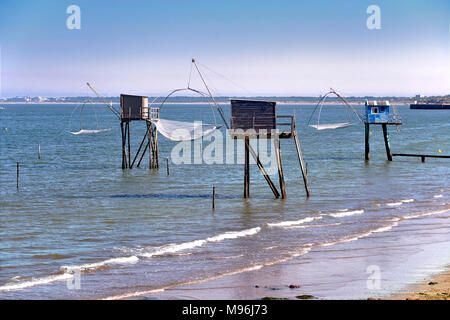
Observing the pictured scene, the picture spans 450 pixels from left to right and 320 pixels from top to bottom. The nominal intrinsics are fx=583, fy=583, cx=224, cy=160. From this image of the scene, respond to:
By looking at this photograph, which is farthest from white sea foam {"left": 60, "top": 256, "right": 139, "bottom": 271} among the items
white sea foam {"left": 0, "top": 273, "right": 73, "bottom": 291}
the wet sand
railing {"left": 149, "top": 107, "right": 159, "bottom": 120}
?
railing {"left": 149, "top": 107, "right": 159, "bottom": 120}

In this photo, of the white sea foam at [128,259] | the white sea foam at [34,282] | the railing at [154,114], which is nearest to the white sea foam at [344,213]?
the white sea foam at [128,259]

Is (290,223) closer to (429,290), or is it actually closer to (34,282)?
(429,290)

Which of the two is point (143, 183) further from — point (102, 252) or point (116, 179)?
point (102, 252)

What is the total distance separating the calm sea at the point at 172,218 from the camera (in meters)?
18.1

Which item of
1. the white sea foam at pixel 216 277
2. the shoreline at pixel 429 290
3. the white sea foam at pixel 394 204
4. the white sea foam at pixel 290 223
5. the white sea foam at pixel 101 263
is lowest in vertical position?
the white sea foam at pixel 216 277

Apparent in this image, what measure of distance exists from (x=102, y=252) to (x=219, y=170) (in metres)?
26.5

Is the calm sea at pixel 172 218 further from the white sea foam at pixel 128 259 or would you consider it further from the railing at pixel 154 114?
the railing at pixel 154 114

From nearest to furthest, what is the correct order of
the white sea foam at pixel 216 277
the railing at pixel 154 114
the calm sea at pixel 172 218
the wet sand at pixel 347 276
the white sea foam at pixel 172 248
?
the wet sand at pixel 347 276 → the white sea foam at pixel 216 277 → the calm sea at pixel 172 218 → the white sea foam at pixel 172 248 → the railing at pixel 154 114

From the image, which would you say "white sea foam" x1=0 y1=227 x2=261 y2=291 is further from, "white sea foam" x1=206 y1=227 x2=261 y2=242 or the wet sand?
the wet sand

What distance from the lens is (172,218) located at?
2728cm

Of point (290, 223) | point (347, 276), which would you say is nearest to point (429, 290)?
point (347, 276)

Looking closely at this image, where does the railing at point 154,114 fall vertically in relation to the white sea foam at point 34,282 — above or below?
above
